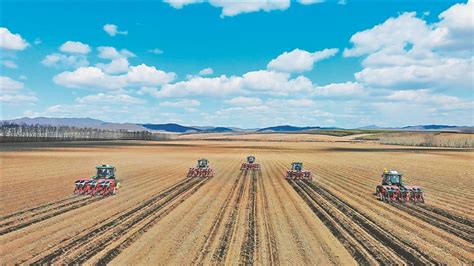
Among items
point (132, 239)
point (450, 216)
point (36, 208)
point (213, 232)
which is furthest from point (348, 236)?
point (36, 208)

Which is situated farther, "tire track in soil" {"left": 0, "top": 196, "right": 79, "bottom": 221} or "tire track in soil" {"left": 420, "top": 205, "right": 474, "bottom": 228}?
"tire track in soil" {"left": 0, "top": 196, "right": 79, "bottom": 221}

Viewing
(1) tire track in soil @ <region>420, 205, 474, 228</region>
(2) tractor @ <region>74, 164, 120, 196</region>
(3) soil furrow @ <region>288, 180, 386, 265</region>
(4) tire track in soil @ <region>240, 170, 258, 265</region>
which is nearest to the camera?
(4) tire track in soil @ <region>240, 170, 258, 265</region>

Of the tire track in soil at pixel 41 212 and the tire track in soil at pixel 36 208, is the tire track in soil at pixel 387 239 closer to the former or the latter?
the tire track in soil at pixel 41 212

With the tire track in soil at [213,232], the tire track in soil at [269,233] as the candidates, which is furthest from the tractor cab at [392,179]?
the tire track in soil at [213,232]

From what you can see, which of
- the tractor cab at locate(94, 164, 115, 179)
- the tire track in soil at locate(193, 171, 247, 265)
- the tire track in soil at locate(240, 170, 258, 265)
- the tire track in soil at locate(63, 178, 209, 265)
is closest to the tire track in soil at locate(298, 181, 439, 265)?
the tire track in soil at locate(240, 170, 258, 265)

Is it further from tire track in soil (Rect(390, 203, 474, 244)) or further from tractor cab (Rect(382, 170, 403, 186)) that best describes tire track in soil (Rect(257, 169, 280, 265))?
tractor cab (Rect(382, 170, 403, 186))

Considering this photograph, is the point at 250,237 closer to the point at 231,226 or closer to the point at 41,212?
the point at 231,226
